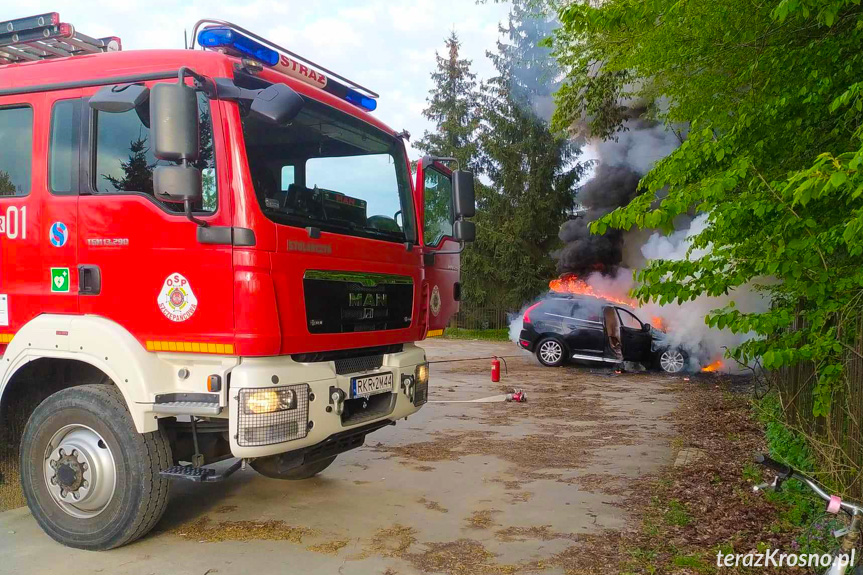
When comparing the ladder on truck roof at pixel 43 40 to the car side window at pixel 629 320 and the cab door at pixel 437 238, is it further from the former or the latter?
the car side window at pixel 629 320

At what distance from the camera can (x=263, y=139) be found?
4164mm

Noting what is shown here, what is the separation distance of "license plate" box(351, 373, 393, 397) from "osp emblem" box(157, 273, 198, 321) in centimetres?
118

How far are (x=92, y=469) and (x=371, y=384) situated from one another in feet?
5.94

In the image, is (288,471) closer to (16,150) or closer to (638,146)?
(16,150)

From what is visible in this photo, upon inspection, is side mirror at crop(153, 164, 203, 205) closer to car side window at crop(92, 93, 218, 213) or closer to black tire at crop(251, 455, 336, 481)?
car side window at crop(92, 93, 218, 213)

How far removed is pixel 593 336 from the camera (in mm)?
14414

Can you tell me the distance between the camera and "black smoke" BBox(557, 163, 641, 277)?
78.9 ft

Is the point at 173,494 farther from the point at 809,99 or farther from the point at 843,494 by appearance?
the point at 809,99

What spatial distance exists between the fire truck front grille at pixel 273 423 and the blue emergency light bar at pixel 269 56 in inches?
82.5

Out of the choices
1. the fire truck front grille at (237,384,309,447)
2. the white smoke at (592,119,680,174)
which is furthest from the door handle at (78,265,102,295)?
the white smoke at (592,119,680,174)

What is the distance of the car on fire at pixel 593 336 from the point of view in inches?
563

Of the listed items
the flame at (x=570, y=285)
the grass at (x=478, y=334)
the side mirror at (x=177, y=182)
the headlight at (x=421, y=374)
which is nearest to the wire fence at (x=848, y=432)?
the headlight at (x=421, y=374)

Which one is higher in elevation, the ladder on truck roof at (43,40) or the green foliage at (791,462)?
the ladder on truck roof at (43,40)

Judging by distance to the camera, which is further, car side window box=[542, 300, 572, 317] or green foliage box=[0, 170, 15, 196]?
car side window box=[542, 300, 572, 317]
